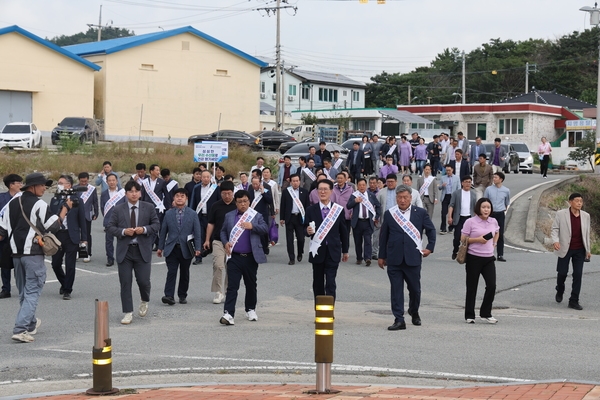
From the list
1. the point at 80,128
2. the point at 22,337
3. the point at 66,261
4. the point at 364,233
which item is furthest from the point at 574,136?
the point at 22,337

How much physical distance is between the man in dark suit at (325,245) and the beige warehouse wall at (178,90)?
42.5m

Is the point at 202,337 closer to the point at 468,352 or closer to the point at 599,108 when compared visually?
the point at 468,352

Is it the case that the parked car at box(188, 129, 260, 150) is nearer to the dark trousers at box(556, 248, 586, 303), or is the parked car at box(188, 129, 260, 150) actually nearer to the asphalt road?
the asphalt road

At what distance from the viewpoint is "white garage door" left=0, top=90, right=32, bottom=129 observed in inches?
1934

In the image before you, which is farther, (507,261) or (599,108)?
(599,108)

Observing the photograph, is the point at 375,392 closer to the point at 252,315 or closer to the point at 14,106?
the point at 252,315

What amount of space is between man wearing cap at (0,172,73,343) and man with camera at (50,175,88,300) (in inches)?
121

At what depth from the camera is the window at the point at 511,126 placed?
69.7 meters

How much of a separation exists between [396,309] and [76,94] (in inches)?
1695

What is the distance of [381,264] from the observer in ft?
39.0

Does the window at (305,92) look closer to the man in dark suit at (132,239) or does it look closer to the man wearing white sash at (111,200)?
the man wearing white sash at (111,200)

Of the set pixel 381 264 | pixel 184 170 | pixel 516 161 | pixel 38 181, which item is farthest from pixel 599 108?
pixel 38 181

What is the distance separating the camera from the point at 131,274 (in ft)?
41.3

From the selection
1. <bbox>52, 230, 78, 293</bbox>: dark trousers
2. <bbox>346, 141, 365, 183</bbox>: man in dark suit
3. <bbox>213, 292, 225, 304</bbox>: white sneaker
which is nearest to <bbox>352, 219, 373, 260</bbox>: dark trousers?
<bbox>213, 292, 225, 304</bbox>: white sneaker
